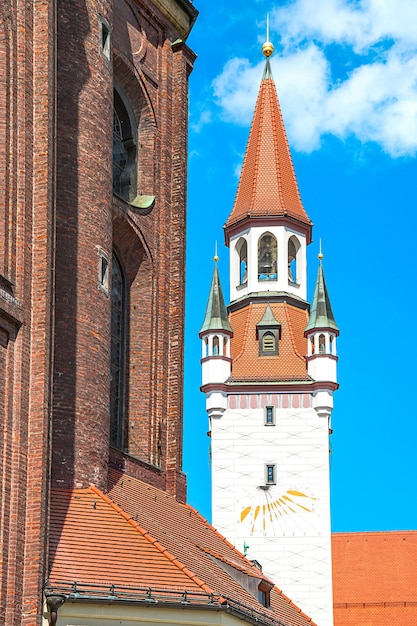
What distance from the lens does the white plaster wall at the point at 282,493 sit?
6225 centimetres

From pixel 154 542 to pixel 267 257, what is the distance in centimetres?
4816

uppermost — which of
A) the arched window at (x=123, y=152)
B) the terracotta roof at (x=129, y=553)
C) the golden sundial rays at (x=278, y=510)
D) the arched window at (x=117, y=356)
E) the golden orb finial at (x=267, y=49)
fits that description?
the golden orb finial at (x=267, y=49)

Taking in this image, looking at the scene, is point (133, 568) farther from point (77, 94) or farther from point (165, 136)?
point (165, 136)

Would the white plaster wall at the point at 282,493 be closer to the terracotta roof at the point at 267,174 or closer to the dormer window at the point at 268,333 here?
the dormer window at the point at 268,333

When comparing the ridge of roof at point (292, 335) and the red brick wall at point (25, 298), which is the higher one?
the ridge of roof at point (292, 335)

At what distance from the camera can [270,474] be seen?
63.7 metres

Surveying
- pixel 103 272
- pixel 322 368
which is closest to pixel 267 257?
pixel 322 368

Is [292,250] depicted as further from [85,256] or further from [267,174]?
[85,256]

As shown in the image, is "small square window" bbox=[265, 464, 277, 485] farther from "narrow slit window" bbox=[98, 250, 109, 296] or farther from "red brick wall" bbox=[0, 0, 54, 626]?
"red brick wall" bbox=[0, 0, 54, 626]

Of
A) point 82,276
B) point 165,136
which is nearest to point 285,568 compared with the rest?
point 165,136

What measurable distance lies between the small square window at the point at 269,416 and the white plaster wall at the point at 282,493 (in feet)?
0.53

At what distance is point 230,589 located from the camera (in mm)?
21625

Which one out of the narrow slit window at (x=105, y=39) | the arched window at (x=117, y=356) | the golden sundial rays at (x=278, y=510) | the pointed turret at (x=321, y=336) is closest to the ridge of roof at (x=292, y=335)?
the pointed turret at (x=321, y=336)

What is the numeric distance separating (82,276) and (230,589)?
4.92 metres
